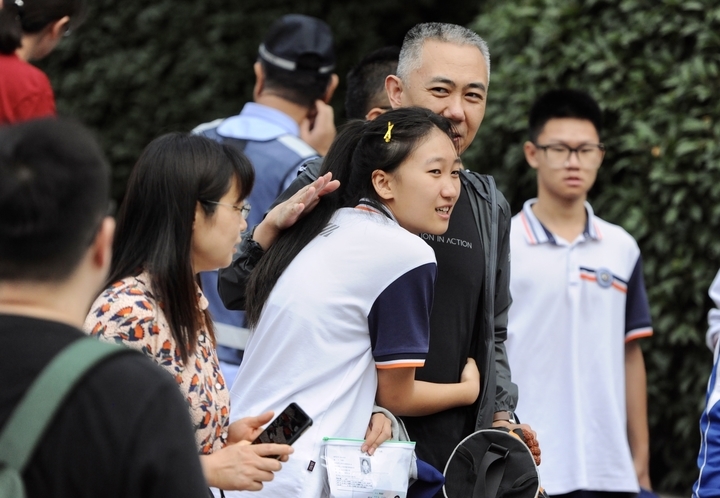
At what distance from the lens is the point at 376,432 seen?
265 cm

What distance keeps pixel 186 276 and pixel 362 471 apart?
659 millimetres

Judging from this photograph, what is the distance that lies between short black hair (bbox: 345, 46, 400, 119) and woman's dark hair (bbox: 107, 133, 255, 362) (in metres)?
1.67

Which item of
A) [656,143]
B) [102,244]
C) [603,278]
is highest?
[656,143]

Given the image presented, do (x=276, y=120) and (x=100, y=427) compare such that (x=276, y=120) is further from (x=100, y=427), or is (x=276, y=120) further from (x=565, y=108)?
(x=100, y=427)

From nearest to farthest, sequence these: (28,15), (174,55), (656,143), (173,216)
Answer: (173,216) < (28,15) < (656,143) < (174,55)

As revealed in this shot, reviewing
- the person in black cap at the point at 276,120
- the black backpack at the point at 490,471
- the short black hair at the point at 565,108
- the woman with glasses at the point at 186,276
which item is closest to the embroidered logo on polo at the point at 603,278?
the short black hair at the point at 565,108

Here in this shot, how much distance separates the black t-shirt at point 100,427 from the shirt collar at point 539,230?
10.2ft

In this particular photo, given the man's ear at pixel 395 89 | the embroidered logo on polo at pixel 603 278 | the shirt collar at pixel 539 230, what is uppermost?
the man's ear at pixel 395 89

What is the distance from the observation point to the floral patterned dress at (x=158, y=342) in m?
Result: 2.54

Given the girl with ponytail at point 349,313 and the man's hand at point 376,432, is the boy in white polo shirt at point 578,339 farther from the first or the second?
the man's hand at point 376,432

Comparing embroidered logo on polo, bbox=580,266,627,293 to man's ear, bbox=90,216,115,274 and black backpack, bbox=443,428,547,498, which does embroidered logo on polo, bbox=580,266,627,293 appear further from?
man's ear, bbox=90,216,115,274

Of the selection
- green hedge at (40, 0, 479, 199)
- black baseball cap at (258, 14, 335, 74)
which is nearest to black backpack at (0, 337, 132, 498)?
black baseball cap at (258, 14, 335, 74)

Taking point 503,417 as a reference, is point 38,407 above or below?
above

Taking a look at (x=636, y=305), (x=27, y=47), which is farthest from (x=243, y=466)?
(x=636, y=305)
